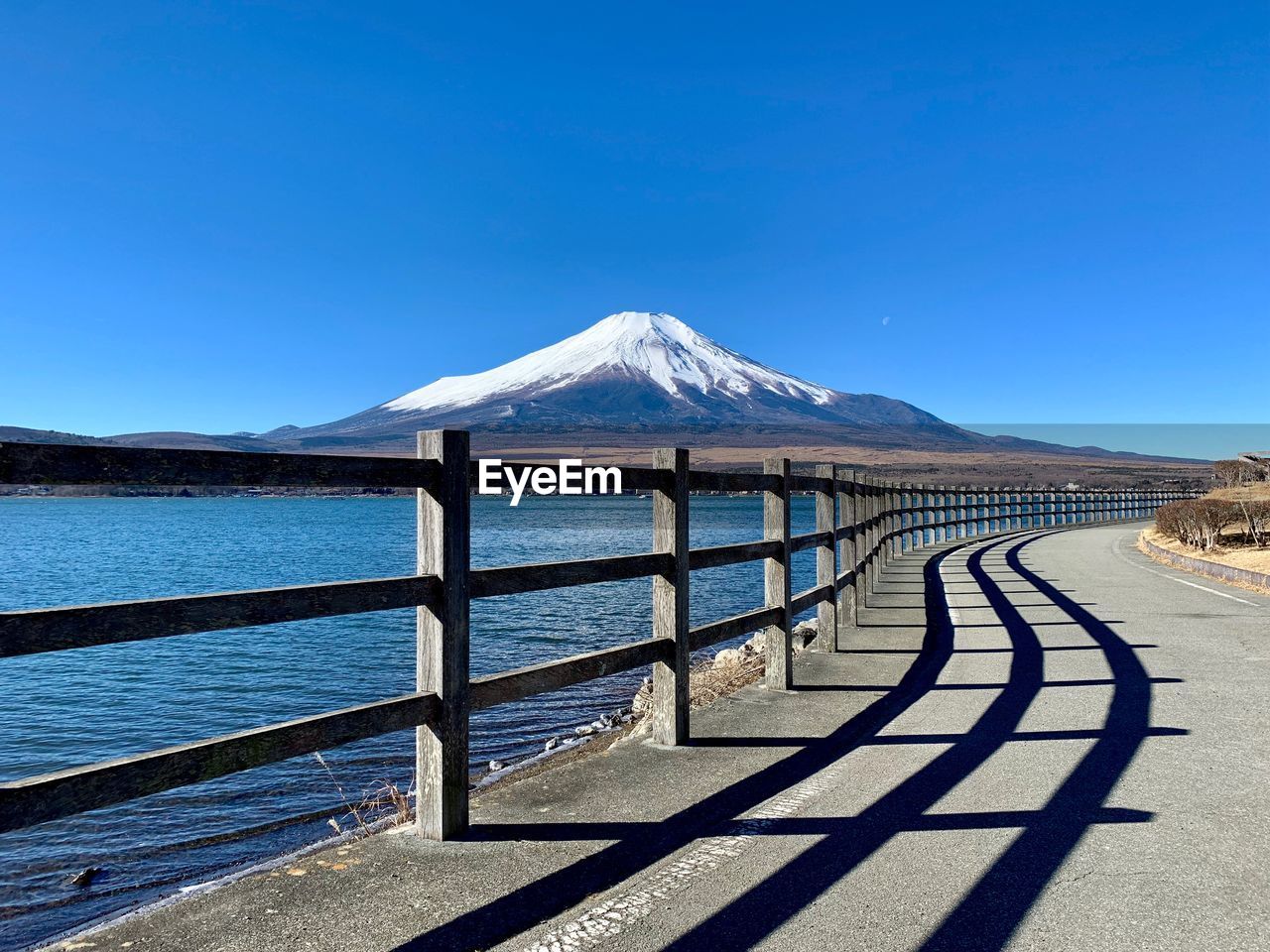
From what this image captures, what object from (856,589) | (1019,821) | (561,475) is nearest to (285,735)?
(561,475)

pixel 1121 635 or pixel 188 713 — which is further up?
pixel 1121 635

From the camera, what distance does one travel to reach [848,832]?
4.25 m

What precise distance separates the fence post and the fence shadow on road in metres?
0.25

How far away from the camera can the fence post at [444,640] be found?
4.16 meters

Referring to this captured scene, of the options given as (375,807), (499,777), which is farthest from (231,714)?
(499,777)

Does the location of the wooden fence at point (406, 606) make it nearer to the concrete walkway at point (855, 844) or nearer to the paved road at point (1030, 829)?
the concrete walkway at point (855, 844)

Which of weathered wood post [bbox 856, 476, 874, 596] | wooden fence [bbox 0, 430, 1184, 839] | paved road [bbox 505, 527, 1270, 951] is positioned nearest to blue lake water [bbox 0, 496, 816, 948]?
wooden fence [bbox 0, 430, 1184, 839]

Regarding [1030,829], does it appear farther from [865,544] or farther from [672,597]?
[865,544]

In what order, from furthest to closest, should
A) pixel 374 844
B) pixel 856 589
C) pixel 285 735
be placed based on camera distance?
pixel 856 589
pixel 374 844
pixel 285 735

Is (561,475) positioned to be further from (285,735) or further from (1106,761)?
(1106,761)

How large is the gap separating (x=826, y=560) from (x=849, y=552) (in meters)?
2.07

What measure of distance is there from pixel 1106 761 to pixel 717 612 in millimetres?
15049

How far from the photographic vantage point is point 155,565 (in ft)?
150

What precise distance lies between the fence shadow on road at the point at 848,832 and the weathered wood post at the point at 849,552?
149 inches
